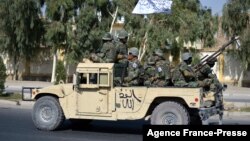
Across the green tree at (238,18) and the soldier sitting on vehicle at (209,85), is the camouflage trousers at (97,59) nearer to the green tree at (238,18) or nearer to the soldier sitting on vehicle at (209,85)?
the soldier sitting on vehicle at (209,85)

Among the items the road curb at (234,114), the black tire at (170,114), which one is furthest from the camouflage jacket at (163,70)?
the road curb at (234,114)

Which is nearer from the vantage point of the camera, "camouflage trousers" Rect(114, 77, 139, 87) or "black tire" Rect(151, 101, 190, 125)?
"black tire" Rect(151, 101, 190, 125)

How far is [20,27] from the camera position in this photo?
43531mm

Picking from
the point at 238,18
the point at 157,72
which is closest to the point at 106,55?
the point at 157,72

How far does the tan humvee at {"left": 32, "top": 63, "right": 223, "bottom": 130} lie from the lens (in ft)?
39.1

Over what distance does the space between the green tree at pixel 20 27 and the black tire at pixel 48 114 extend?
30.6 meters

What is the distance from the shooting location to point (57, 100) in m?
13.1

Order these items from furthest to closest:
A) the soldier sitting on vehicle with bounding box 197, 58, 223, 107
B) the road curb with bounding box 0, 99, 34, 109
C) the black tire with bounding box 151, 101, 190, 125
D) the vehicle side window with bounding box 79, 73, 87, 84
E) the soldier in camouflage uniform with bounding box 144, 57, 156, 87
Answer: the road curb with bounding box 0, 99, 34, 109 < the vehicle side window with bounding box 79, 73, 87, 84 < the soldier in camouflage uniform with bounding box 144, 57, 156, 87 < the soldier sitting on vehicle with bounding box 197, 58, 223, 107 < the black tire with bounding box 151, 101, 190, 125

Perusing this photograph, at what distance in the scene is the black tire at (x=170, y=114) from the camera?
1188cm

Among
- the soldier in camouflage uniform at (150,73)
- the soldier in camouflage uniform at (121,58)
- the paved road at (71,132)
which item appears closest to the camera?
the paved road at (71,132)

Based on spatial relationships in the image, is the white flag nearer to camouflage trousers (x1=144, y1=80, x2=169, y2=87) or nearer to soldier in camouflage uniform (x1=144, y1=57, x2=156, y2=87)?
soldier in camouflage uniform (x1=144, y1=57, x2=156, y2=87)

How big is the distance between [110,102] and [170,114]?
4.50 ft

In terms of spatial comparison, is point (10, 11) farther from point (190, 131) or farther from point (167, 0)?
point (190, 131)

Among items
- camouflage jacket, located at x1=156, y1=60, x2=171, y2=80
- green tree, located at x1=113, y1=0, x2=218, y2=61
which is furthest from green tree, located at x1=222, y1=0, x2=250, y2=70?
camouflage jacket, located at x1=156, y1=60, x2=171, y2=80
